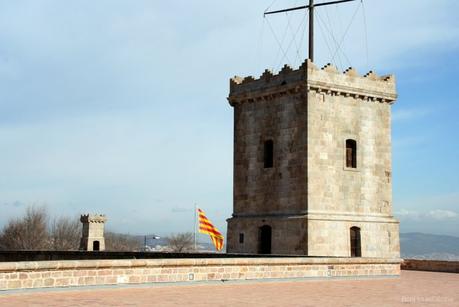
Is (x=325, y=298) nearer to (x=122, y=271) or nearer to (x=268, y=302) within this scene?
(x=268, y=302)

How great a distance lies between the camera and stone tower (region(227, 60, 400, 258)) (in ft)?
98.6

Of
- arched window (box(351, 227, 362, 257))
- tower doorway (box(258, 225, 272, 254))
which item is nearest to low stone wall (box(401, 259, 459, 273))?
arched window (box(351, 227, 362, 257))

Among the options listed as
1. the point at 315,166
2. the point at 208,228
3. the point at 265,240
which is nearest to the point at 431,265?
the point at 315,166

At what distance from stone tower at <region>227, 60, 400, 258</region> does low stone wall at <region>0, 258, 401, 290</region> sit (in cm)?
772

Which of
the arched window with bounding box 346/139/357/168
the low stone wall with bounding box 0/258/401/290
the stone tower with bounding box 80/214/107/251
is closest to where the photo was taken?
the low stone wall with bounding box 0/258/401/290

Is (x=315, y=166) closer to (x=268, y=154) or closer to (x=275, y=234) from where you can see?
(x=268, y=154)

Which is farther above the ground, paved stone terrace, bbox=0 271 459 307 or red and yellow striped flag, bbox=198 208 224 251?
red and yellow striped flag, bbox=198 208 224 251

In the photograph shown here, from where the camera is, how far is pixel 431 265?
28.6m

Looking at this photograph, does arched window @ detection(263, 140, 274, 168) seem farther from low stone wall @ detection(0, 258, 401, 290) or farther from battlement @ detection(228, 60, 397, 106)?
low stone wall @ detection(0, 258, 401, 290)

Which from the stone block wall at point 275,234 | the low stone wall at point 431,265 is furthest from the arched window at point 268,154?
the low stone wall at point 431,265

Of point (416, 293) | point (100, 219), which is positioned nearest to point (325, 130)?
point (416, 293)

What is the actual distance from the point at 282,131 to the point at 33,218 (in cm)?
4490

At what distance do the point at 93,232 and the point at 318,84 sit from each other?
95.7ft

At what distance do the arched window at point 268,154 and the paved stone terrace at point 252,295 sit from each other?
42.5 ft
